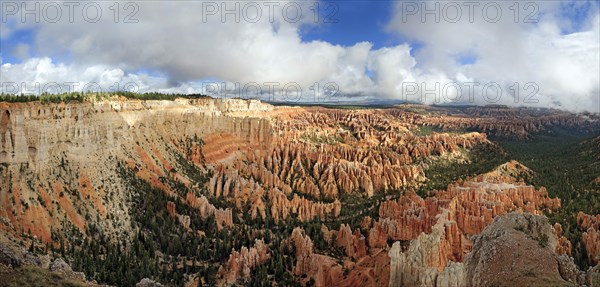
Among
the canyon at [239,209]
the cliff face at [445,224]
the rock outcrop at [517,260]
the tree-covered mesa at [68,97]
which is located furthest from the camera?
the tree-covered mesa at [68,97]

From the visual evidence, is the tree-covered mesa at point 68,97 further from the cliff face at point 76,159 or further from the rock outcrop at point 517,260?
the rock outcrop at point 517,260

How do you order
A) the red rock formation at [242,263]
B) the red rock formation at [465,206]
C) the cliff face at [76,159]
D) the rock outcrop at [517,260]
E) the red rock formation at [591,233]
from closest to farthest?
the rock outcrop at [517,260] → the cliff face at [76,159] → the red rock formation at [242,263] → the red rock formation at [591,233] → the red rock formation at [465,206]

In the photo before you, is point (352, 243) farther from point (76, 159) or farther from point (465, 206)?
point (76, 159)

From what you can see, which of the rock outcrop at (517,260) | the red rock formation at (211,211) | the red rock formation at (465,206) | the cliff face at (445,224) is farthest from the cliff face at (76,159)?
the rock outcrop at (517,260)

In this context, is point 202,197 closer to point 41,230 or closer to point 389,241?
point 41,230

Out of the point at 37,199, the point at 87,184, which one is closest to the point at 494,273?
the point at 37,199

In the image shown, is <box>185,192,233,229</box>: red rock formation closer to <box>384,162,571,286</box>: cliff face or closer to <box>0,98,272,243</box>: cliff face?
Answer: <box>0,98,272,243</box>: cliff face

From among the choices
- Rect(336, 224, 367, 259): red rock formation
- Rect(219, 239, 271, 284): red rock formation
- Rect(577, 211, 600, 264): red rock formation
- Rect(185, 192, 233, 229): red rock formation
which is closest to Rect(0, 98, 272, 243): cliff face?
Rect(185, 192, 233, 229): red rock formation
